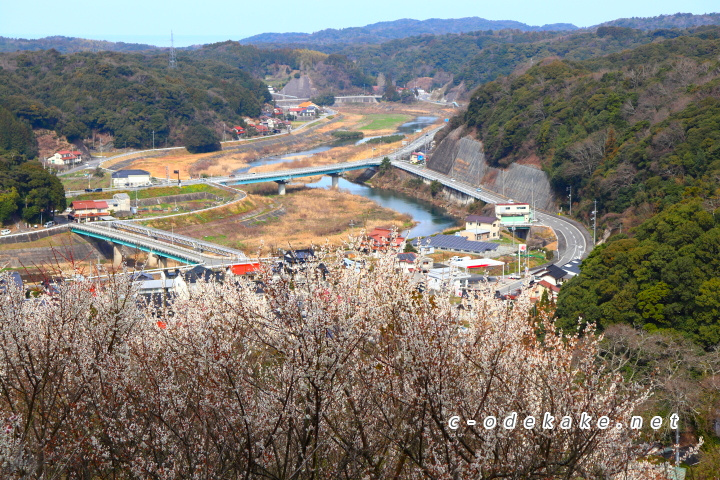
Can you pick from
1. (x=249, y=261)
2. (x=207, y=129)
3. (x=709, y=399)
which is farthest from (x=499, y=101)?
(x=709, y=399)

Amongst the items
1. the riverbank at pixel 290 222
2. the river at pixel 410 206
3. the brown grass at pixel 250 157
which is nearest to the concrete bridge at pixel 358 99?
the brown grass at pixel 250 157

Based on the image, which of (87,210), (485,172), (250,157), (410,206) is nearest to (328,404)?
(87,210)

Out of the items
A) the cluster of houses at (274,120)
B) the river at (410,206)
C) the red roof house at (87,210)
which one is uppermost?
the cluster of houses at (274,120)

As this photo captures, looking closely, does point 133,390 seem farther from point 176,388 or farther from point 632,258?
point 632,258

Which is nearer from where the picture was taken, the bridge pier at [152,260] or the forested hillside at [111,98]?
the bridge pier at [152,260]

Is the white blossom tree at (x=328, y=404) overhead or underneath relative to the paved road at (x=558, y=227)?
overhead

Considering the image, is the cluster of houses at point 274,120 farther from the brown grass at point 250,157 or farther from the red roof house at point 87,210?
the red roof house at point 87,210

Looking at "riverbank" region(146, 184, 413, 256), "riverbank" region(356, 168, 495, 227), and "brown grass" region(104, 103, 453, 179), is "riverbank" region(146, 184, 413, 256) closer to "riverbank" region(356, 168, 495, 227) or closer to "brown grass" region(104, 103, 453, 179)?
"riverbank" region(356, 168, 495, 227)

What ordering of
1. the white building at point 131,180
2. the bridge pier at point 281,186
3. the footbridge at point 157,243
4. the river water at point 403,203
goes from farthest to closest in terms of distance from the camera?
the bridge pier at point 281,186 < the white building at point 131,180 < the river water at point 403,203 < the footbridge at point 157,243
